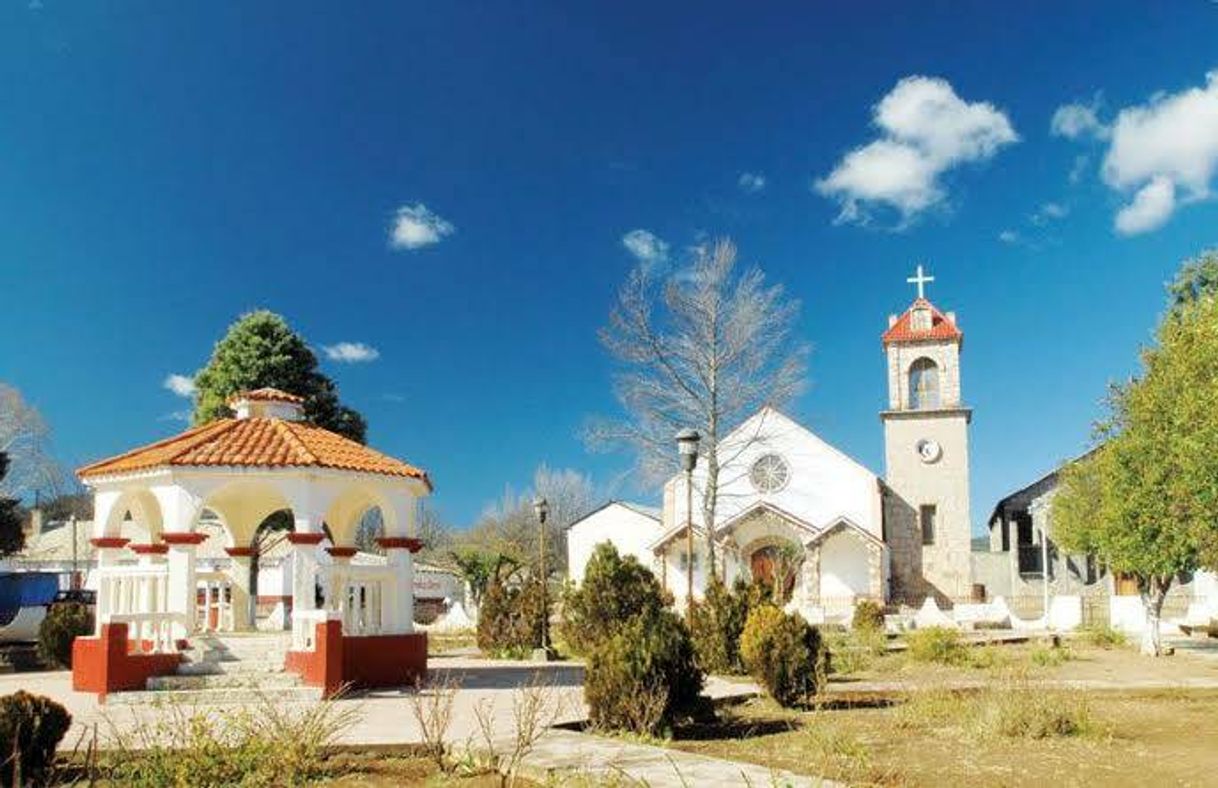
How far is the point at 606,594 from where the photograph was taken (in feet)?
71.9

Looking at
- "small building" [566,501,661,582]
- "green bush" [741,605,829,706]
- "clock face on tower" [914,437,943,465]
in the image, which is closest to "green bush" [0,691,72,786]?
"green bush" [741,605,829,706]

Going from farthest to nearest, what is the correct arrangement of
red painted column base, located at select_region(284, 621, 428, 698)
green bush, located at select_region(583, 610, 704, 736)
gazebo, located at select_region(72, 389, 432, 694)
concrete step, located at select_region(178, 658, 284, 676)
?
concrete step, located at select_region(178, 658, 284, 676) < gazebo, located at select_region(72, 389, 432, 694) < red painted column base, located at select_region(284, 621, 428, 698) < green bush, located at select_region(583, 610, 704, 736)

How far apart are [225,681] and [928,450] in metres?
30.2

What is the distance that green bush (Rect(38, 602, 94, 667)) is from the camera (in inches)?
797

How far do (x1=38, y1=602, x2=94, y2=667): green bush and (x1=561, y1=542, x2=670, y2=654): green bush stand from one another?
9438 mm

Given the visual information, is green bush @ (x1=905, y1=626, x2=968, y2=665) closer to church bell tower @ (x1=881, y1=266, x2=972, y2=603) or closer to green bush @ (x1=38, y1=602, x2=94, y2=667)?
green bush @ (x1=38, y1=602, x2=94, y2=667)

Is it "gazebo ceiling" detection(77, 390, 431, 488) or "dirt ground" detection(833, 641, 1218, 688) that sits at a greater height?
"gazebo ceiling" detection(77, 390, 431, 488)

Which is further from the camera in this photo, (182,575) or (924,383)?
(924,383)

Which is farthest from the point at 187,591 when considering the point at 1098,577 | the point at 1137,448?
the point at 1098,577

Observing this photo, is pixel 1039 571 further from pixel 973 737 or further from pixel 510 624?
pixel 973 737

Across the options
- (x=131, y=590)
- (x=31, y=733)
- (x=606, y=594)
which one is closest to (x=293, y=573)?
(x=131, y=590)

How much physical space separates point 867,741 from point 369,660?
7.58 m

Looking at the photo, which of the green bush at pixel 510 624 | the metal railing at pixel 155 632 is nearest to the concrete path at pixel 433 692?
the metal railing at pixel 155 632

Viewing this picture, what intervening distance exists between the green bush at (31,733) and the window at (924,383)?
35.4 metres
